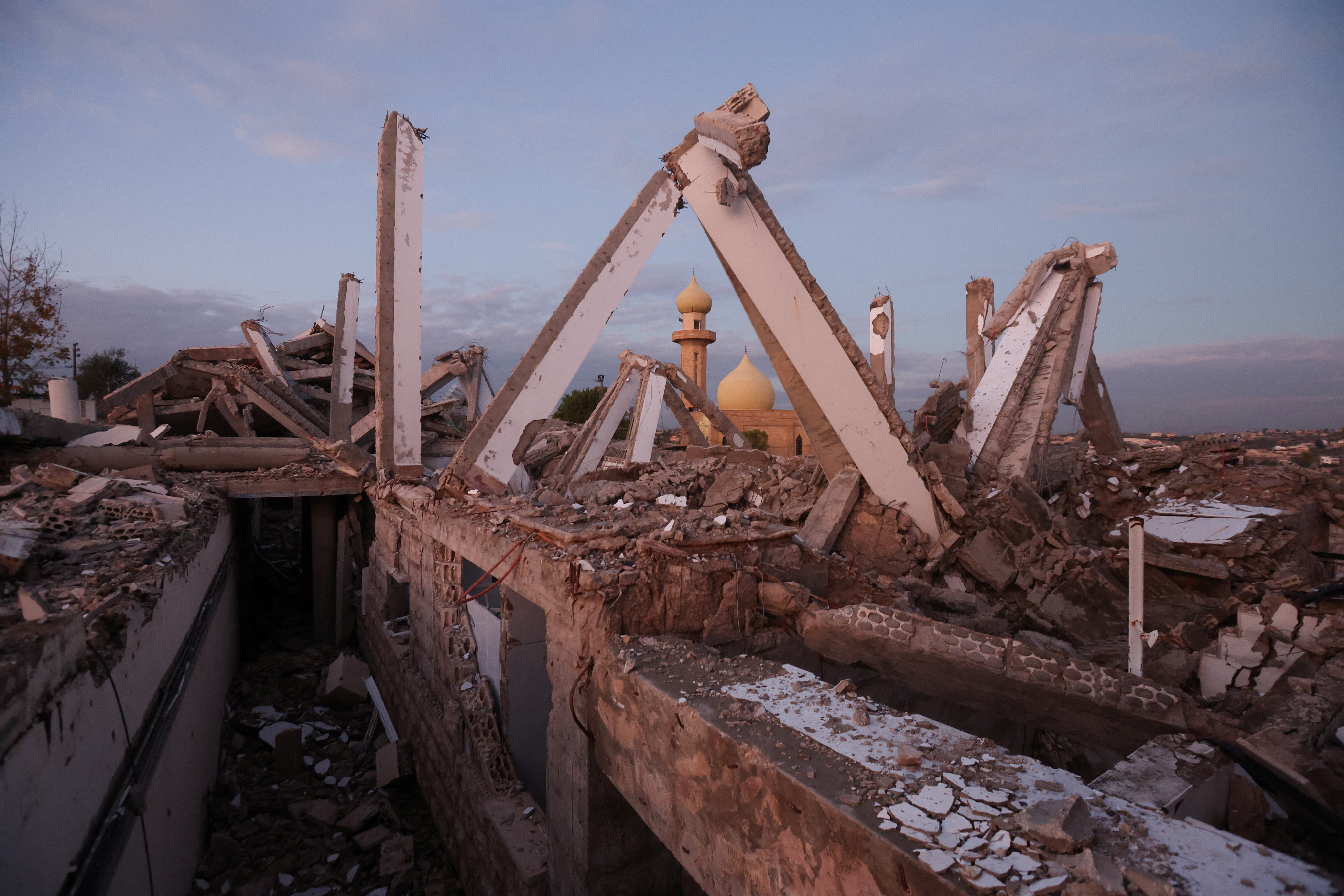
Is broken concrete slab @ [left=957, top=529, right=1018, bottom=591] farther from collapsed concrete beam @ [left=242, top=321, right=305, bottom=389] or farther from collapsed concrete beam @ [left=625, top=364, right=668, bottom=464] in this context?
collapsed concrete beam @ [left=242, top=321, right=305, bottom=389]

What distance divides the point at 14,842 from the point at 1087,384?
14044mm

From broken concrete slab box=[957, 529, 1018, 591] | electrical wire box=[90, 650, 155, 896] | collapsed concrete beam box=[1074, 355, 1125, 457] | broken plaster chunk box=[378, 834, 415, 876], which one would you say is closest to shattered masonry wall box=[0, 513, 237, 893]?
electrical wire box=[90, 650, 155, 896]

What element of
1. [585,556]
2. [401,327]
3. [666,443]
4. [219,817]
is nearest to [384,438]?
[401,327]

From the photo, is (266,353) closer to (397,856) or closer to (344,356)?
(344,356)

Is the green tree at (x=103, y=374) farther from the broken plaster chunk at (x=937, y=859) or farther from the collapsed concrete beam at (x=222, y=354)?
the broken plaster chunk at (x=937, y=859)

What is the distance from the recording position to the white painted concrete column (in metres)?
2.71

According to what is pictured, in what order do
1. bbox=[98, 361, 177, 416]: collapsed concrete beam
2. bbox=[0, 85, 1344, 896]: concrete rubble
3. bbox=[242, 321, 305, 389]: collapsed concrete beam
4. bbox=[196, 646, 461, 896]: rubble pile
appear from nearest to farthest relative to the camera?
bbox=[0, 85, 1344, 896]: concrete rubble
bbox=[196, 646, 461, 896]: rubble pile
bbox=[98, 361, 177, 416]: collapsed concrete beam
bbox=[242, 321, 305, 389]: collapsed concrete beam

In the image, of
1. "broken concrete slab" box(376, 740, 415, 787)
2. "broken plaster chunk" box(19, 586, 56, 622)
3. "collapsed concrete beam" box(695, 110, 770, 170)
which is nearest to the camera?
"broken plaster chunk" box(19, 586, 56, 622)

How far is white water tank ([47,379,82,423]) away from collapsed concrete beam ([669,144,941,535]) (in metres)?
9.75

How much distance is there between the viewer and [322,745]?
5988 mm

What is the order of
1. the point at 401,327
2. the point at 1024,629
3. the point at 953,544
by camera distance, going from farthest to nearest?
the point at 401,327 → the point at 953,544 → the point at 1024,629

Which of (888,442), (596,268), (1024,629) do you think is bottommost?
(1024,629)

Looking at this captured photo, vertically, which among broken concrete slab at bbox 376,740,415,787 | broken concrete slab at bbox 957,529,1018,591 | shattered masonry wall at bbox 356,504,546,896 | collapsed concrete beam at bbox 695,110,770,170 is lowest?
broken concrete slab at bbox 376,740,415,787

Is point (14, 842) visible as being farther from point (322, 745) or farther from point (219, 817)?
point (322, 745)
